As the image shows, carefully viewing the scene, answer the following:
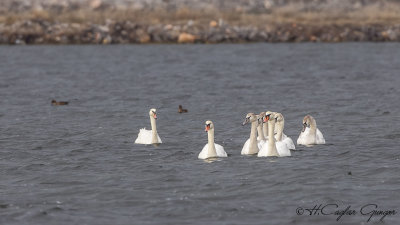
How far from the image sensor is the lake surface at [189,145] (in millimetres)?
16922

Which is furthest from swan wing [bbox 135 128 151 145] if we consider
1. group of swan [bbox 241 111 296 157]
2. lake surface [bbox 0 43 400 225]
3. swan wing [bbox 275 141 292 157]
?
swan wing [bbox 275 141 292 157]

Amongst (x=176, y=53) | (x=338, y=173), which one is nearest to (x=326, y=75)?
(x=176, y=53)

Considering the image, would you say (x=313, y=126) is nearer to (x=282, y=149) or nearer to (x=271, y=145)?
(x=282, y=149)

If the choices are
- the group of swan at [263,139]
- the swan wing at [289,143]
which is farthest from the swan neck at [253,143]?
the swan wing at [289,143]

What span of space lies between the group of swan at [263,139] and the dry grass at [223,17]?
47677mm

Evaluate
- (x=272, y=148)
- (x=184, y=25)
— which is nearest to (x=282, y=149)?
(x=272, y=148)

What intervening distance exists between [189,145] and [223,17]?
52.5m

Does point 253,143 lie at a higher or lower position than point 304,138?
higher

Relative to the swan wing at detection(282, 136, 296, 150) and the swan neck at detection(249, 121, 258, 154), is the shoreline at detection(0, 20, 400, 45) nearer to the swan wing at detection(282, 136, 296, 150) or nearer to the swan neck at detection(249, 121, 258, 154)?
the swan wing at detection(282, 136, 296, 150)

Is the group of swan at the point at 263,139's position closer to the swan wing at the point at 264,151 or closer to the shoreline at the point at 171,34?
the swan wing at the point at 264,151

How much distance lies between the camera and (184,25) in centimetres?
7119

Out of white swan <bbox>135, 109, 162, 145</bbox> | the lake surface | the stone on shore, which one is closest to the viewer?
the lake surface

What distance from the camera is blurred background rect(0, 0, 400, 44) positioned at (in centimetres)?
6875

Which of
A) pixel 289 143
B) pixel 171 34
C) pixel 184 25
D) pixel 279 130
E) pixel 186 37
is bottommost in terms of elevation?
pixel 289 143
